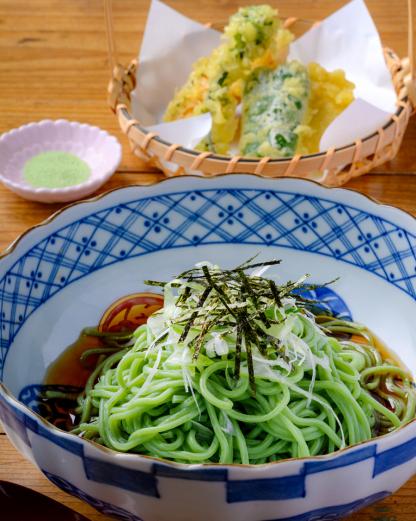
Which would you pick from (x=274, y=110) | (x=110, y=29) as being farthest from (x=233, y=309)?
(x=110, y=29)

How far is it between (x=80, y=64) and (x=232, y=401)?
180 cm

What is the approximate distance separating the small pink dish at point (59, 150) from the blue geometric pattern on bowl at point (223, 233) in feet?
1.47

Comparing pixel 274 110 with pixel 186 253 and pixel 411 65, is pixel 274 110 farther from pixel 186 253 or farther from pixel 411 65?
pixel 186 253

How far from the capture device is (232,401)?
124 cm

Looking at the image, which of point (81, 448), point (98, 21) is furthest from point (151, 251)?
point (98, 21)

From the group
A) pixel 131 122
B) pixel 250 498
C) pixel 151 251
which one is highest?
pixel 131 122

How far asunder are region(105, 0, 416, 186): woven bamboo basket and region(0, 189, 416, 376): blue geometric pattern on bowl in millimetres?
226

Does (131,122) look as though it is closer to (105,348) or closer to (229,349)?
(105,348)

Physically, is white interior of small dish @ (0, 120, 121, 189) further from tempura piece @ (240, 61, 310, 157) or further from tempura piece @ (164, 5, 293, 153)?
tempura piece @ (240, 61, 310, 157)

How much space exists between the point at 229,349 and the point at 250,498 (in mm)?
286

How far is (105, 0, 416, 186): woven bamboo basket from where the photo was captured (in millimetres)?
1885

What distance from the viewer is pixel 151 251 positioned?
1661 mm

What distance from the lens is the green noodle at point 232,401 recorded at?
1214 millimetres

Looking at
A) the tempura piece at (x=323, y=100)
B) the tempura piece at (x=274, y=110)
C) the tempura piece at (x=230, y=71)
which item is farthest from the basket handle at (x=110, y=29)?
the tempura piece at (x=323, y=100)
